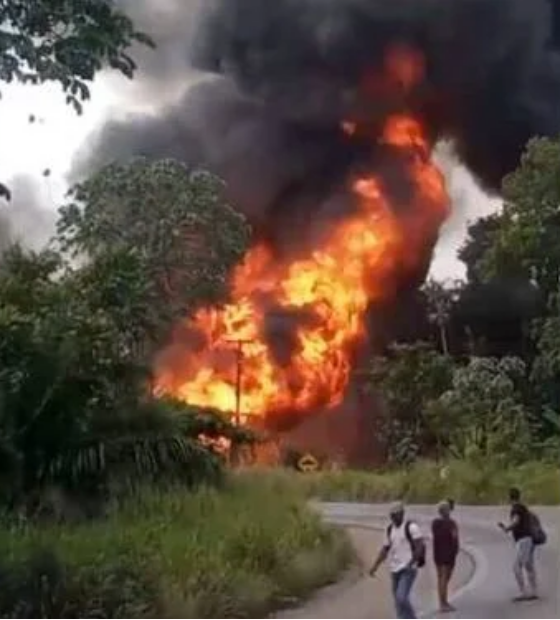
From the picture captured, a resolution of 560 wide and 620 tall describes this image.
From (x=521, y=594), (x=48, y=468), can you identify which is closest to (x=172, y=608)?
(x=521, y=594)

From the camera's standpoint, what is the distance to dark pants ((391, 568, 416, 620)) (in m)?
8.88

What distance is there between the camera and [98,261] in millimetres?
22438

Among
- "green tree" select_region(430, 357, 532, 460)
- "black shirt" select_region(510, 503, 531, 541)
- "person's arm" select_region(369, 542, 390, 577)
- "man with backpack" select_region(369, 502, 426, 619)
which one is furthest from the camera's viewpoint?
"green tree" select_region(430, 357, 532, 460)

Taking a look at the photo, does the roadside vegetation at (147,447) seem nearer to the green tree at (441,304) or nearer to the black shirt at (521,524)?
the black shirt at (521,524)

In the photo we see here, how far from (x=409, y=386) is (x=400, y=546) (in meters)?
29.1

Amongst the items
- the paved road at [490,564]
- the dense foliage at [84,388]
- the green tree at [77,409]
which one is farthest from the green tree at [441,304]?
the paved road at [490,564]

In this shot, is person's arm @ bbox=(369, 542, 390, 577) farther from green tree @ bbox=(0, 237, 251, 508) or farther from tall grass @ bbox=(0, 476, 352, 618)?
green tree @ bbox=(0, 237, 251, 508)

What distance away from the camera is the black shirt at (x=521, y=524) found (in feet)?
38.4

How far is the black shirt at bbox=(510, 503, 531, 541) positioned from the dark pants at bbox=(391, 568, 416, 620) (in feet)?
7.72

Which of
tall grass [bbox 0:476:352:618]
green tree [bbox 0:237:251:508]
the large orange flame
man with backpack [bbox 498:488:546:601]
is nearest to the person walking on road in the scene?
man with backpack [bbox 498:488:546:601]

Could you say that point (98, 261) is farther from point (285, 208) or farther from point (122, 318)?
point (285, 208)

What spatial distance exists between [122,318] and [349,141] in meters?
21.5

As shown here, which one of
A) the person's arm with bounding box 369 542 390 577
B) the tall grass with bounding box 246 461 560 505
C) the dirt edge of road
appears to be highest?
the tall grass with bounding box 246 461 560 505

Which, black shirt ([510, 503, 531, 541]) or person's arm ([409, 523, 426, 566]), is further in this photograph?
black shirt ([510, 503, 531, 541])
